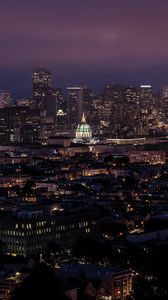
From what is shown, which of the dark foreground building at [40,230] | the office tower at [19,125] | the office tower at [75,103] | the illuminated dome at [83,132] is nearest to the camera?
the dark foreground building at [40,230]

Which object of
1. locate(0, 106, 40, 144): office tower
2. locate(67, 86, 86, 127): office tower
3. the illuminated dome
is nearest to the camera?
the illuminated dome

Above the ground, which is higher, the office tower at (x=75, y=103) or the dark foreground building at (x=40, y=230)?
the office tower at (x=75, y=103)

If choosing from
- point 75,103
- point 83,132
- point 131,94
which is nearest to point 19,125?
point 83,132

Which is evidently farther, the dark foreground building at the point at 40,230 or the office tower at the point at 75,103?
the office tower at the point at 75,103

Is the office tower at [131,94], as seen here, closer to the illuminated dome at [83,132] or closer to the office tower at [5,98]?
the office tower at [5,98]

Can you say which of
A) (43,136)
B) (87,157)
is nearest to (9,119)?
(43,136)

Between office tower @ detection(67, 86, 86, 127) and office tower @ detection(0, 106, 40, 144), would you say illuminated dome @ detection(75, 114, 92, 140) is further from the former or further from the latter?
office tower @ detection(67, 86, 86, 127)

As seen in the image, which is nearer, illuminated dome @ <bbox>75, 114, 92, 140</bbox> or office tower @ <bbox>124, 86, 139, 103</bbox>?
illuminated dome @ <bbox>75, 114, 92, 140</bbox>

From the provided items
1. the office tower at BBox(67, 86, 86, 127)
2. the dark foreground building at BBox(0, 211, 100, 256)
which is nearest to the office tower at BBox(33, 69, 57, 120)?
the office tower at BBox(67, 86, 86, 127)

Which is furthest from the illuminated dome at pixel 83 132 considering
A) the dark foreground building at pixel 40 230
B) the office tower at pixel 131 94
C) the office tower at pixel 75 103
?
the dark foreground building at pixel 40 230
